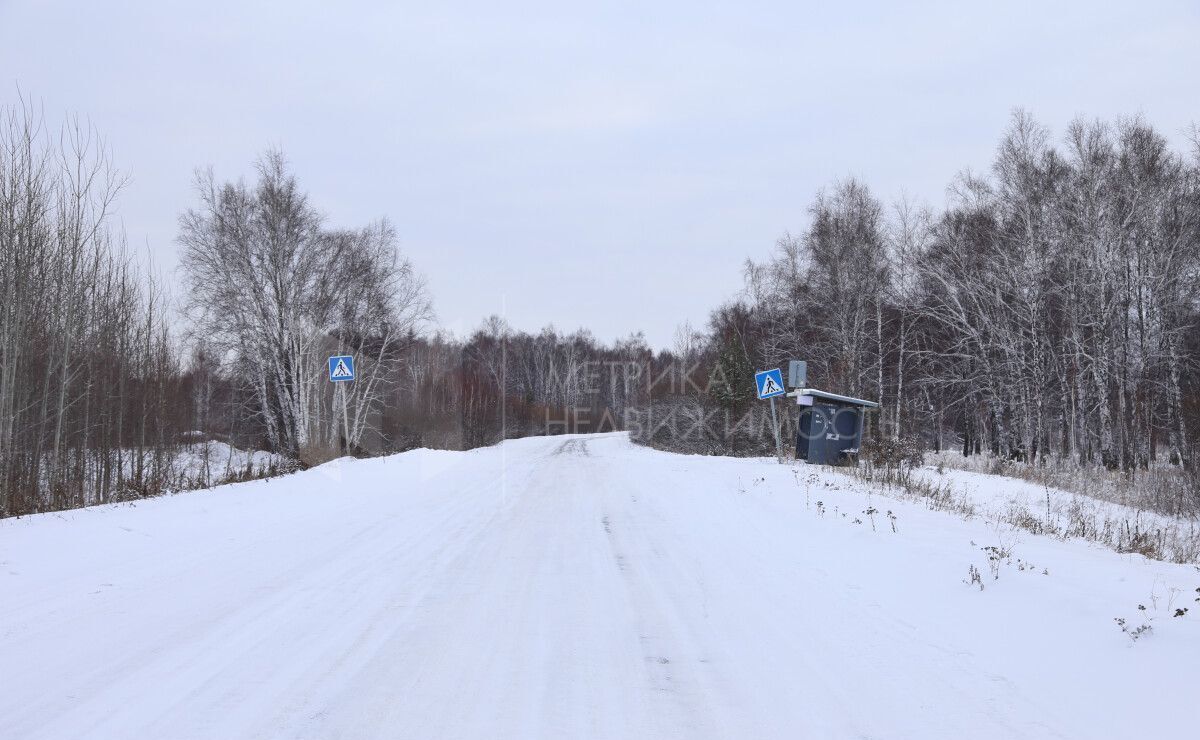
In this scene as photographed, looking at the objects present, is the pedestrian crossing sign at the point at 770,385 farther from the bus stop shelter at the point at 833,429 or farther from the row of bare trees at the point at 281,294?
the row of bare trees at the point at 281,294

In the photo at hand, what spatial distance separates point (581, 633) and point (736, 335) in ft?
115

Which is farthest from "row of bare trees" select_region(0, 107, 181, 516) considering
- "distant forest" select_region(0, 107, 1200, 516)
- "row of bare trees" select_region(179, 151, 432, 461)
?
"row of bare trees" select_region(179, 151, 432, 461)

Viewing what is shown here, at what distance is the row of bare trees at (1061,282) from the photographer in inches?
906

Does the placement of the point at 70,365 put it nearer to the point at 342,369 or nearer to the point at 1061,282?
the point at 342,369

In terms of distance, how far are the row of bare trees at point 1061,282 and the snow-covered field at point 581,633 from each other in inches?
639

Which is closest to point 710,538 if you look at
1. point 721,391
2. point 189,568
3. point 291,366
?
point 189,568

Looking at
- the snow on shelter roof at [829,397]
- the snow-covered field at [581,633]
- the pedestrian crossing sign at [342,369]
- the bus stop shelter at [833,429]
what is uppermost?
the pedestrian crossing sign at [342,369]

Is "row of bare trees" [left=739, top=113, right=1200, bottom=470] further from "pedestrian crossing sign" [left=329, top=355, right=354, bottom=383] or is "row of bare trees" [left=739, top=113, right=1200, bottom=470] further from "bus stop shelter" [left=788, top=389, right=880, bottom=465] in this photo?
"pedestrian crossing sign" [left=329, top=355, right=354, bottom=383]

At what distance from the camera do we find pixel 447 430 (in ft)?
122

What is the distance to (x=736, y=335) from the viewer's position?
1518 inches

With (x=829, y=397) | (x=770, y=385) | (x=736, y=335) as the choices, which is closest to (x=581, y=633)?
(x=770, y=385)

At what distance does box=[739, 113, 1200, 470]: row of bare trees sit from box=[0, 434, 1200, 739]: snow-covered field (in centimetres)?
1623

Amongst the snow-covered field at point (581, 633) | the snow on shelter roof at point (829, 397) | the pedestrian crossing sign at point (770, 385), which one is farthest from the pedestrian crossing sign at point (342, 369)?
the snow on shelter roof at point (829, 397)

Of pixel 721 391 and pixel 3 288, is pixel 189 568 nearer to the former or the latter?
pixel 3 288
